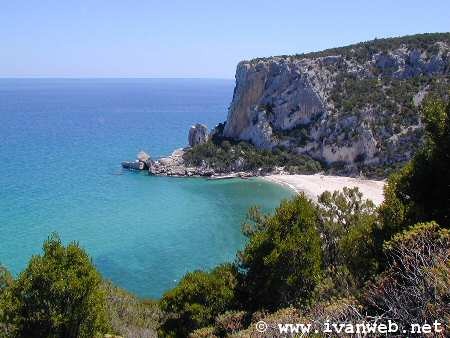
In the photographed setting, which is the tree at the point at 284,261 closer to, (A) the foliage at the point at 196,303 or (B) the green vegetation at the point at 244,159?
(A) the foliage at the point at 196,303

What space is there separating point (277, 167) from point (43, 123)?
268ft

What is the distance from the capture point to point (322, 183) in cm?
6297

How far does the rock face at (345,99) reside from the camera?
2773 inches

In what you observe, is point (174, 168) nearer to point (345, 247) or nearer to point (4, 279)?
point (4, 279)

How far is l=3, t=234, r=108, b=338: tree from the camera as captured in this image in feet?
45.9

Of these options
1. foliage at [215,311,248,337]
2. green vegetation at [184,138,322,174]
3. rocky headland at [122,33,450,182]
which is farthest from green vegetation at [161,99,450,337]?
green vegetation at [184,138,322,174]

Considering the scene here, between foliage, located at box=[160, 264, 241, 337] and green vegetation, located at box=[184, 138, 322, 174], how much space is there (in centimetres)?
A: 5194

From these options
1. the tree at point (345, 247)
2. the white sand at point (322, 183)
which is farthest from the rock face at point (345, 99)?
the tree at point (345, 247)

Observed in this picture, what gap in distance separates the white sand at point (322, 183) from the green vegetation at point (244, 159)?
3260 millimetres

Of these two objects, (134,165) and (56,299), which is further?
(134,165)

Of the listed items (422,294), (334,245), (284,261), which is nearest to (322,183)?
(334,245)

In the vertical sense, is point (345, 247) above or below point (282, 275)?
above

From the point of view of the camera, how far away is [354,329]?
22.5ft

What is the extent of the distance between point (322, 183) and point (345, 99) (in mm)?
18885
